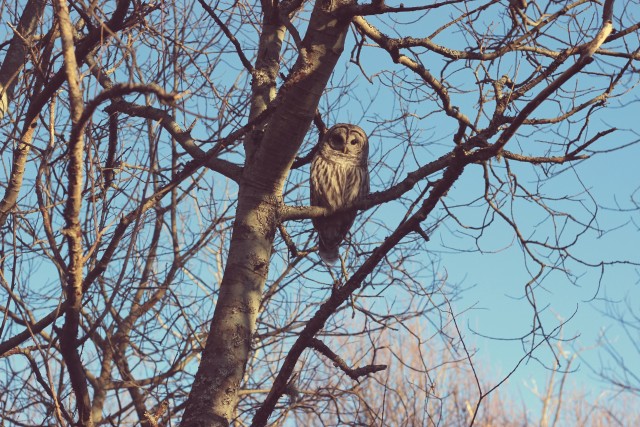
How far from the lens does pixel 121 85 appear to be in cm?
177

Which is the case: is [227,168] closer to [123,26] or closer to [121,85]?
[123,26]

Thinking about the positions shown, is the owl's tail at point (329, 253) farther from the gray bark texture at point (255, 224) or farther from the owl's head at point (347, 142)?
the gray bark texture at point (255, 224)

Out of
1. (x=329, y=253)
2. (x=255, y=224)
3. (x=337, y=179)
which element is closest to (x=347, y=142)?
(x=337, y=179)

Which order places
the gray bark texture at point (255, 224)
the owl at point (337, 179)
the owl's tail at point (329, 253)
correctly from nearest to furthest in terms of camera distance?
the gray bark texture at point (255, 224), the owl at point (337, 179), the owl's tail at point (329, 253)

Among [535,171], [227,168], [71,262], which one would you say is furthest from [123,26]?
[535,171]

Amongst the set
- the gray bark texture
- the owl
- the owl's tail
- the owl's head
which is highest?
the owl's head

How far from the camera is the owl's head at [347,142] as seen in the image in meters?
5.39

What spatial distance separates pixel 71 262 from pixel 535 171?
2536 mm

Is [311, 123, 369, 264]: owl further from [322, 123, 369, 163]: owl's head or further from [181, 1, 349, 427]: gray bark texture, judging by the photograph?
[181, 1, 349, 427]: gray bark texture

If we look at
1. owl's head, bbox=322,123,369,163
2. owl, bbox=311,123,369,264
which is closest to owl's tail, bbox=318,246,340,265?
owl, bbox=311,123,369,264

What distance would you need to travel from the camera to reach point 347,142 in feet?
18.0

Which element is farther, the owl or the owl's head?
the owl's head

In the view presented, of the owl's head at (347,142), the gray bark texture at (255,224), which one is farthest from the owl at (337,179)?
the gray bark texture at (255,224)

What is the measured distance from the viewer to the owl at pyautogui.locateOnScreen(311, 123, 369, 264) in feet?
15.9
